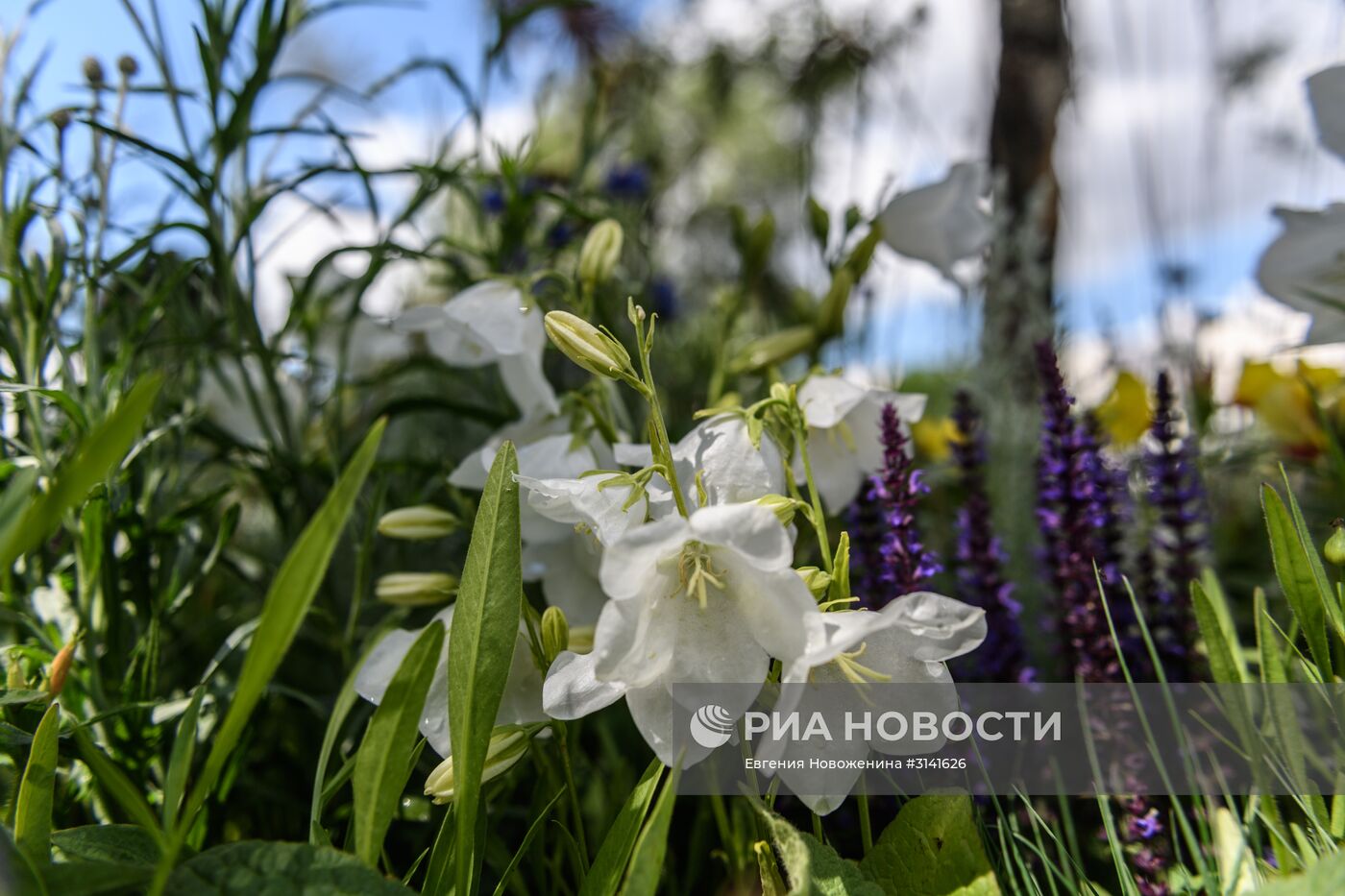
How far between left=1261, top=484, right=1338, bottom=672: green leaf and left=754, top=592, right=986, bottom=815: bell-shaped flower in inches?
6.0

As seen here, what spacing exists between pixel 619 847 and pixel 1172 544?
0.48 metres

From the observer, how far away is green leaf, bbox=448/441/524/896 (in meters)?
Answer: 0.38

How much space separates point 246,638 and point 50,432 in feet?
0.68

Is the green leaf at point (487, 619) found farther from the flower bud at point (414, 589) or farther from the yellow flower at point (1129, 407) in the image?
the yellow flower at point (1129, 407)

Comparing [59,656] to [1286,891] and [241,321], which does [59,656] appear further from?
[1286,891]

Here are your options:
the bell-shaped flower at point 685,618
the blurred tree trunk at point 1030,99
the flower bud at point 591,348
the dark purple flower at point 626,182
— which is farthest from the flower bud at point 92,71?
the blurred tree trunk at point 1030,99

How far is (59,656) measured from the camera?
0.43 meters

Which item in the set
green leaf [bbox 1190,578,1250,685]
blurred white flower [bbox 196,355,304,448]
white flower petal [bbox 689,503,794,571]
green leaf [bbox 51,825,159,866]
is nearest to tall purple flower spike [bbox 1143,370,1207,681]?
green leaf [bbox 1190,578,1250,685]

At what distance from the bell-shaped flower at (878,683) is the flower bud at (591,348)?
0.15 meters

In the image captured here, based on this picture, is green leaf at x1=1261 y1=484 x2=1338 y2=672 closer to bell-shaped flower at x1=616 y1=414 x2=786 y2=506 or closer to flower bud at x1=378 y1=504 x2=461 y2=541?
bell-shaped flower at x1=616 y1=414 x2=786 y2=506

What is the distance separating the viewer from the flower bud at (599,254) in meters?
0.62

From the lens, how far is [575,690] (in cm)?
39

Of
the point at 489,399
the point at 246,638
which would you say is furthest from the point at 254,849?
the point at 489,399

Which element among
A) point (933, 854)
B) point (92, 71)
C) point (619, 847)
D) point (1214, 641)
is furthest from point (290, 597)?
point (92, 71)
